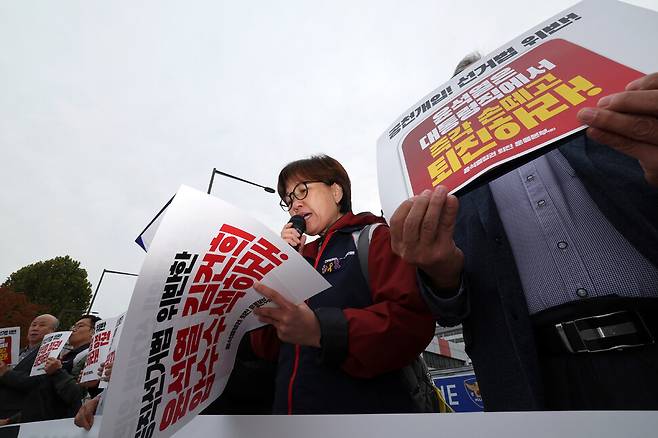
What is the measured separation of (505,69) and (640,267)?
723 mm

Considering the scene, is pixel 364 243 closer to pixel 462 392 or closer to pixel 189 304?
pixel 189 304

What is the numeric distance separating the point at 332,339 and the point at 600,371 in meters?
0.79

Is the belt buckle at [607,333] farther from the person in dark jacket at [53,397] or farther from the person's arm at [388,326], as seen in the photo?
the person in dark jacket at [53,397]

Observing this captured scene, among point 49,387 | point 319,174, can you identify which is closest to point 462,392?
point 319,174

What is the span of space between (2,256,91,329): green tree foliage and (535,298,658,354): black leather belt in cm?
3774

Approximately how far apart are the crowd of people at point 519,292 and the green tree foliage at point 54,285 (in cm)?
3722

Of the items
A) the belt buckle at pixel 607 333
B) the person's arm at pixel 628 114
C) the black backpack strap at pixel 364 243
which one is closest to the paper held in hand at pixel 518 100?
the person's arm at pixel 628 114

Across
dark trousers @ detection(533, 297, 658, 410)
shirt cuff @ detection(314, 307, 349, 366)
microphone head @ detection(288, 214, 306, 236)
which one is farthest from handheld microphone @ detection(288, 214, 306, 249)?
dark trousers @ detection(533, 297, 658, 410)

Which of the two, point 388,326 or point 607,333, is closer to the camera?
point 607,333

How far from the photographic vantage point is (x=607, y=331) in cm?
98

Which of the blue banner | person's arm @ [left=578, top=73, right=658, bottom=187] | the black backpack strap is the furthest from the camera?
the blue banner

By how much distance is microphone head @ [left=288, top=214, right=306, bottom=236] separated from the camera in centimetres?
167

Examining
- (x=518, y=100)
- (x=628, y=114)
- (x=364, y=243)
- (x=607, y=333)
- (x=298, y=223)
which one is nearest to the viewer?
(x=628, y=114)

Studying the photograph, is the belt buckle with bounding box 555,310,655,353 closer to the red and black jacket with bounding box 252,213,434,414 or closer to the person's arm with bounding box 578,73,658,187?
the red and black jacket with bounding box 252,213,434,414
